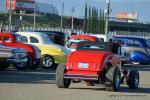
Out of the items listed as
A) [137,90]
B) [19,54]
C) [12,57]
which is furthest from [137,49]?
[137,90]

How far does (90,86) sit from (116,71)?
6.41ft

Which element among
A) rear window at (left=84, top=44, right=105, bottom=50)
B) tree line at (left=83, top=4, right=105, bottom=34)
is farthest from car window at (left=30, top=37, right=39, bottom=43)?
tree line at (left=83, top=4, right=105, bottom=34)

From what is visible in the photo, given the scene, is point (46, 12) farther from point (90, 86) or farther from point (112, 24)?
point (90, 86)

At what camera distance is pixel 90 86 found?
19.9 meters

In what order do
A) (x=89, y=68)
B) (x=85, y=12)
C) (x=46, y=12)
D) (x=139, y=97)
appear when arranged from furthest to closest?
(x=46, y=12), (x=85, y=12), (x=89, y=68), (x=139, y=97)

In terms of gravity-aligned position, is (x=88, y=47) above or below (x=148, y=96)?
above

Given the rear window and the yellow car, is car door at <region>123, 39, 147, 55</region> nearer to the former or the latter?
the yellow car

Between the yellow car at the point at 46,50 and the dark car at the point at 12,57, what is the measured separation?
247 cm

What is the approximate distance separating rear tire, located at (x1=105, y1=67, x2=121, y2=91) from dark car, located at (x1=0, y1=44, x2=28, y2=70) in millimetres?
7116

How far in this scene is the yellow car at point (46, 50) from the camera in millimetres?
28609

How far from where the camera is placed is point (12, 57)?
2488cm

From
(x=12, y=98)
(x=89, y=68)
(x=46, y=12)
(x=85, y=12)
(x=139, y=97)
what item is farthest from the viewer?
(x=46, y=12)

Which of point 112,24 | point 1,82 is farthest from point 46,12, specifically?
point 1,82

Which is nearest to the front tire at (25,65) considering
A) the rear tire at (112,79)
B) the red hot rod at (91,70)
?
the red hot rod at (91,70)
